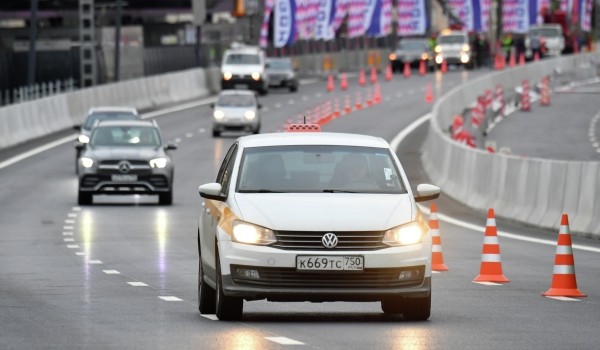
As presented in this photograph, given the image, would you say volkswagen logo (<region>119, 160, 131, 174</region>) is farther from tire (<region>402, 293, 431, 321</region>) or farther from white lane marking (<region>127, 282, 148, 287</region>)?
tire (<region>402, 293, 431, 321</region>)

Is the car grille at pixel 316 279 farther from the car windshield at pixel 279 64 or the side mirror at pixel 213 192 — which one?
the car windshield at pixel 279 64

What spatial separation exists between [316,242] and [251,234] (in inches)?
18.7

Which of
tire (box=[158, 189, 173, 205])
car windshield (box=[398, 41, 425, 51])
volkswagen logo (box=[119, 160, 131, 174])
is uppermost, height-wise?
volkswagen logo (box=[119, 160, 131, 174])

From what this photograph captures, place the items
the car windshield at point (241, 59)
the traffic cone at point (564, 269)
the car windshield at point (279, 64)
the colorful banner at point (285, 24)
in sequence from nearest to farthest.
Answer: the traffic cone at point (564, 269) < the car windshield at point (241, 59) < the car windshield at point (279, 64) < the colorful banner at point (285, 24)

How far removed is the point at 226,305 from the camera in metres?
13.4

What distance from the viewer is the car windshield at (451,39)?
9794 cm

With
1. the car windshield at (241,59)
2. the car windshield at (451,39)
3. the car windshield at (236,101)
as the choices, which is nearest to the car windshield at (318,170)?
the car windshield at (236,101)

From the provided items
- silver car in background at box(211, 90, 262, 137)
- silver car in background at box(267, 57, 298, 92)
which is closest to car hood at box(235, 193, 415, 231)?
silver car in background at box(211, 90, 262, 137)

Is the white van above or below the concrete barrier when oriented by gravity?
below

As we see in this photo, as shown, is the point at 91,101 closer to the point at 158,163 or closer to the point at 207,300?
the point at 158,163

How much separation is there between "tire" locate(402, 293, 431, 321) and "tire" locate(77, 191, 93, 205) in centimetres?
2021

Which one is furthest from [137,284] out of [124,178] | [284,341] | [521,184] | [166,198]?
[166,198]

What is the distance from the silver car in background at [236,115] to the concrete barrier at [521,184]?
15.2 meters

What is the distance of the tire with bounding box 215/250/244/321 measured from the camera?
43.7 ft
